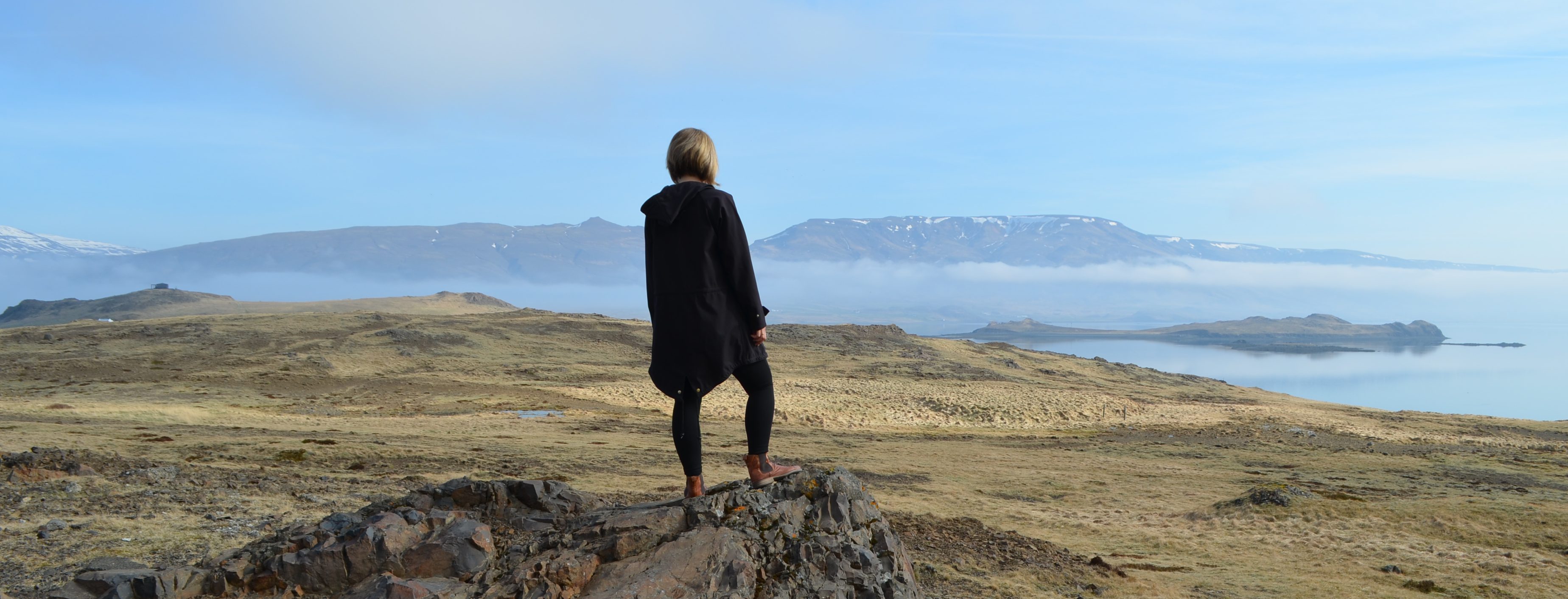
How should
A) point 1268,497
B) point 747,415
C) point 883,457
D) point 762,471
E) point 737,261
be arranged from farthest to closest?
point 883,457
point 1268,497
point 762,471
point 747,415
point 737,261

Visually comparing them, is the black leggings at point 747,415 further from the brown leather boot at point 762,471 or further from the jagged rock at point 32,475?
the jagged rock at point 32,475

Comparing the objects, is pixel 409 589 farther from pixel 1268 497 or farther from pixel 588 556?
pixel 1268 497

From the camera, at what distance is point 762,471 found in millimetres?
5949

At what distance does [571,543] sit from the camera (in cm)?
526

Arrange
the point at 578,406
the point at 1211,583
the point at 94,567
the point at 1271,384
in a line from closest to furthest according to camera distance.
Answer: the point at 94,567 < the point at 1211,583 < the point at 578,406 < the point at 1271,384

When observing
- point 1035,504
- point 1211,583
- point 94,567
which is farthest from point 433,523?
point 1035,504

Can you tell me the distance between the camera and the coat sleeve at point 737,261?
529 centimetres

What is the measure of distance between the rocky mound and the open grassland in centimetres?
211

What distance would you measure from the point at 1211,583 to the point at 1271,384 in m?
137

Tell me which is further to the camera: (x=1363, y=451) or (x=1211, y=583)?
(x=1363, y=451)

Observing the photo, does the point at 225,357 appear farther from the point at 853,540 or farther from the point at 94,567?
the point at 853,540

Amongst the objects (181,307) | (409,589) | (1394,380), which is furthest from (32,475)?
(1394,380)

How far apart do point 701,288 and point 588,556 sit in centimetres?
168

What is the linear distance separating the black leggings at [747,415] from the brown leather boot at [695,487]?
31 mm
